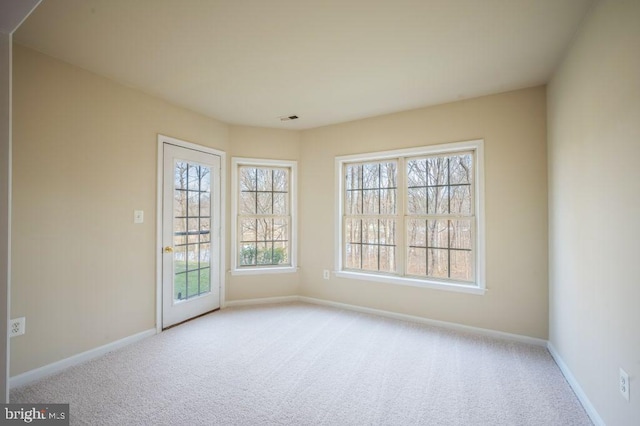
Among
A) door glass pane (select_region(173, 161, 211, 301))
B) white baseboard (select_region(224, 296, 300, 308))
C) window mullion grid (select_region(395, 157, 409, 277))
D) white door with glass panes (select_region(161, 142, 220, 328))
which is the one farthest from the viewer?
white baseboard (select_region(224, 296, 300, 308))

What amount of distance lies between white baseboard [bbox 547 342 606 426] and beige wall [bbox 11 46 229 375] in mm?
3841

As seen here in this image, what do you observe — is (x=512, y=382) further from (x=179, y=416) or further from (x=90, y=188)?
(x=90, y=188)

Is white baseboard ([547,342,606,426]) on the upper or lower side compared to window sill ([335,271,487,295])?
lower

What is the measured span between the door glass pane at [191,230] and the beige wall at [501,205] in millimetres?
2247

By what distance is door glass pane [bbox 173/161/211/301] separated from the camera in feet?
11.5

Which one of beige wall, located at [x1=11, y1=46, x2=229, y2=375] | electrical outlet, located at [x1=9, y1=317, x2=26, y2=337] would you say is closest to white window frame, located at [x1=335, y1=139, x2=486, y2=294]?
beige wall, located at [x1=11, y1=46, x2=229, y2=375]

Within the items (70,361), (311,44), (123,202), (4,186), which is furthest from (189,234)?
(311,44)

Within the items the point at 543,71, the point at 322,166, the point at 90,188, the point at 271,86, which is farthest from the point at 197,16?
the point at 543,71

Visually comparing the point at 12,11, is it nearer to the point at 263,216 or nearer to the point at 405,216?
the point at 263,216

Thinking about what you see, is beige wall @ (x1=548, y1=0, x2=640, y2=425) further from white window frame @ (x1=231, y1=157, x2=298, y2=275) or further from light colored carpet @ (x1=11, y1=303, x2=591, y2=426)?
white window frame @ (x1=231, y1=157, x2=298, y2=275)

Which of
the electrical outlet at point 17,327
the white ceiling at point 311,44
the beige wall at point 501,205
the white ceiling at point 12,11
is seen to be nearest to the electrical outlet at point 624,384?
the beige wall at point 501,205

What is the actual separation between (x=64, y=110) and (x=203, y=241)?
1948 millimetres

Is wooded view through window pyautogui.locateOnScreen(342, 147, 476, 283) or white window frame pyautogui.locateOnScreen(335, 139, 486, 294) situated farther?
wooded view through window pyautogui.locateOnScreen(342, 147, 476, 283)

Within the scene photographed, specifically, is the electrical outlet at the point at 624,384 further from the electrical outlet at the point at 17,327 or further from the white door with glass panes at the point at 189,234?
the electrical outlet at the point at 17,327
